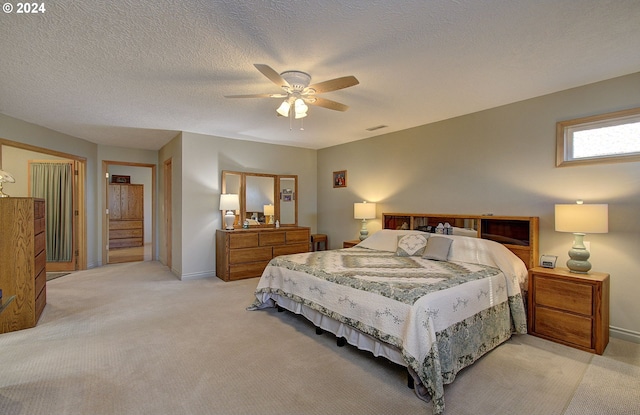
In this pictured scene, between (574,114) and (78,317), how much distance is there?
5.73 m

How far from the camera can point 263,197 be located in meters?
5.78

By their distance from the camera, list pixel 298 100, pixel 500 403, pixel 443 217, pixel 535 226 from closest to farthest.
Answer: pixel 500 403
pixel 298 100
pixel 535 226
pixel 443 217

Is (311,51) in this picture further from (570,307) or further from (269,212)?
(269,212)

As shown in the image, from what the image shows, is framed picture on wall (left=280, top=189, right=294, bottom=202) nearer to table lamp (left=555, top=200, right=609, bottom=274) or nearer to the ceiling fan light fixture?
the ceiling fan light fixture

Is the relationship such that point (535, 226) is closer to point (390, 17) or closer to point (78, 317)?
point (390, 17)

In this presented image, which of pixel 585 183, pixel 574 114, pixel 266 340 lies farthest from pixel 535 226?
pixel 266 340

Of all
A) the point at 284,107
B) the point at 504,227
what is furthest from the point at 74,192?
the point at 504,227

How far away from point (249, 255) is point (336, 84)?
11.5 feet

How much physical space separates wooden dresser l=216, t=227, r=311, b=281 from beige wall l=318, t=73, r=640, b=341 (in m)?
1.59

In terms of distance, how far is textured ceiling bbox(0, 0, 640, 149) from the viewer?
1.87m

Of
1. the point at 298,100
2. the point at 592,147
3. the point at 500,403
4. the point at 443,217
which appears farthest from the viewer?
the point at 443,217

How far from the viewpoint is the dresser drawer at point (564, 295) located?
2.58 m

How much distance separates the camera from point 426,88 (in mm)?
3082

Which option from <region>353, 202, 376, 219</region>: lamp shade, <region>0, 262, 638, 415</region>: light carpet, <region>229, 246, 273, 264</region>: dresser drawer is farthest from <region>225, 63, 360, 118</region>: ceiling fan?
<region>229, 246, 273, 264</region>: dresser drawer
